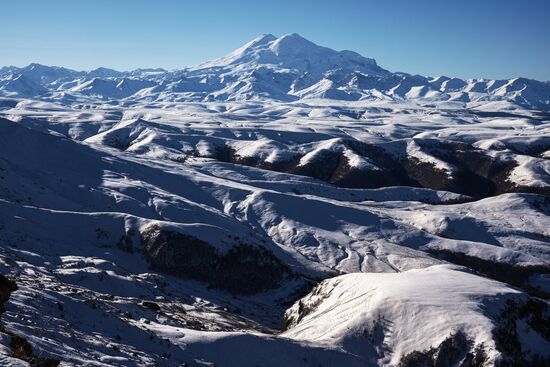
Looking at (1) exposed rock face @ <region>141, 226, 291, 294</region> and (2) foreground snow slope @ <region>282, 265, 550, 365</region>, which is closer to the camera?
(2) foreground snow slope @ <region>282, 265, 550, 365</region>

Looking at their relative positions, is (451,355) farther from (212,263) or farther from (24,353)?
(212,263)

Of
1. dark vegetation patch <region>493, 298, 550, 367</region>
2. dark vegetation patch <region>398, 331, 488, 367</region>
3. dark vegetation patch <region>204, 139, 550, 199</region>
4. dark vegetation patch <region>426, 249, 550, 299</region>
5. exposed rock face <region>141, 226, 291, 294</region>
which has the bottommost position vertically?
exposed rock face <region>141, 226, 291, 294</region>

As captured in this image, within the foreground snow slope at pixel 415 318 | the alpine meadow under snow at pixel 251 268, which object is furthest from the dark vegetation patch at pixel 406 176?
the foreground snow slope at pixel 415 318

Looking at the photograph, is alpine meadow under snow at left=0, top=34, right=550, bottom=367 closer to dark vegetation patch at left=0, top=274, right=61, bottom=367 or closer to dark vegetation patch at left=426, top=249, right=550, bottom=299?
dark vegetation patch at left=0, top=274, right=61, bottom=367

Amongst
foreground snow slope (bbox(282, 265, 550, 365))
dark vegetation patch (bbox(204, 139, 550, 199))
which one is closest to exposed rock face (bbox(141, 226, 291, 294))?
foreground snow slope (bbox(282, 265, 550, 365))

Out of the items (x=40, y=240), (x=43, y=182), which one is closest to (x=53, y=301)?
(x=40, y=240)

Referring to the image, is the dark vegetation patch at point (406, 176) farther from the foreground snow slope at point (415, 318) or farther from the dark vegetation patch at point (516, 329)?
the dark vegetation patch at point (516, 329)
